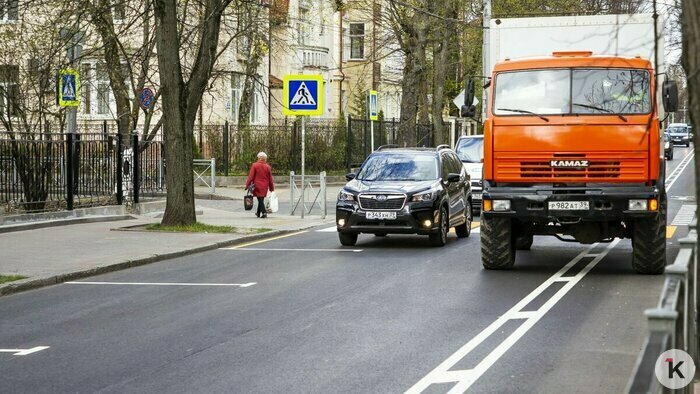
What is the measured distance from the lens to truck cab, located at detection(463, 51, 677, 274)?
585 inches

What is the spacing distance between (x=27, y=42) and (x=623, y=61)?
15.8m

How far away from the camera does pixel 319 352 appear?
952cm

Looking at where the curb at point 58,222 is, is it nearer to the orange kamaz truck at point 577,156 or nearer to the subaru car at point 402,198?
the subaru car at point 402,198

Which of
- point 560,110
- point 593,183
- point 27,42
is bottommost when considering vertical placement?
point 593,183

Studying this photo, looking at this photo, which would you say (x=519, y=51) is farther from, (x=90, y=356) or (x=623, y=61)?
(x=90, y=356)

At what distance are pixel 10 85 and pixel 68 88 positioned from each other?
3113 mm

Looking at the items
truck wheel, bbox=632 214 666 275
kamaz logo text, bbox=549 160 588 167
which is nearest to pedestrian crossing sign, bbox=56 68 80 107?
kamaz logo text, bbox=549 160 588 167

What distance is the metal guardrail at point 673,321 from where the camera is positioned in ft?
14.6

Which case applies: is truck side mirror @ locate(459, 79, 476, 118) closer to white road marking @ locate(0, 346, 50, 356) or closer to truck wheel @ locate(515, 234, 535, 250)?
truck wheel @ locate(515, 234, 535, 250)

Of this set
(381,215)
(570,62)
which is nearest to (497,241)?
(570,62)

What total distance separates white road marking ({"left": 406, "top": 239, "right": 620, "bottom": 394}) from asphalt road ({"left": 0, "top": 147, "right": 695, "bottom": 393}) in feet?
0.06

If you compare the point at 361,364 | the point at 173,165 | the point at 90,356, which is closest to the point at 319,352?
the point at 361,364

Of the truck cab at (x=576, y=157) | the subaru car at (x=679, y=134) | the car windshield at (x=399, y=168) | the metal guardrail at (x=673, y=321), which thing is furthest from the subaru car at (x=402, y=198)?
the subaru car at (x=679, y=134)

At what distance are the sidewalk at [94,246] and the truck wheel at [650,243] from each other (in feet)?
23.7
